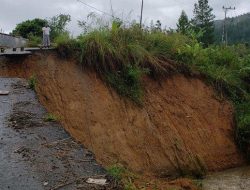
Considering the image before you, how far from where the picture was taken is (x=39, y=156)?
20.8 ft

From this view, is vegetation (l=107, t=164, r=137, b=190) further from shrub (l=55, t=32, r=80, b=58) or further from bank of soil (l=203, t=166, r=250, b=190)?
shrub (l=55, t=32, r=80, b=58)

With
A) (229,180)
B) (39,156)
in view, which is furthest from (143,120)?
(39,156)

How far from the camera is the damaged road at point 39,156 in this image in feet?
18.2

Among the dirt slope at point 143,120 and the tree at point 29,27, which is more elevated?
the tree at point 29,27

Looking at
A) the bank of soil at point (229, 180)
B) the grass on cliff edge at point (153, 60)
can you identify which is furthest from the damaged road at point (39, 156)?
the bank of soil at point (229, 180)

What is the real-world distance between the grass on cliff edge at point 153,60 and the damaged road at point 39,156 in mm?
3968

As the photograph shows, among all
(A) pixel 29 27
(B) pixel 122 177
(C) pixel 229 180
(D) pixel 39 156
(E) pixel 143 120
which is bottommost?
(C) pixel 229 180

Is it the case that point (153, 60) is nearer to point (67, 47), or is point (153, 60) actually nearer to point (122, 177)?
Answer: point (67, 47)

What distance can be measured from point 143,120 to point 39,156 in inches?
251

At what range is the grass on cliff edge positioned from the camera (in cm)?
1251

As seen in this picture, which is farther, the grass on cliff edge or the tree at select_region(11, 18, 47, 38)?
the tree at select_region(11, 18, 47, 38)

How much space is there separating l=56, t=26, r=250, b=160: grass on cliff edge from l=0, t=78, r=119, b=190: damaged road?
3.97 metres

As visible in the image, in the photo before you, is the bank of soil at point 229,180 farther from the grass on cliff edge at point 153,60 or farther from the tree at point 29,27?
the tree at point 29,27

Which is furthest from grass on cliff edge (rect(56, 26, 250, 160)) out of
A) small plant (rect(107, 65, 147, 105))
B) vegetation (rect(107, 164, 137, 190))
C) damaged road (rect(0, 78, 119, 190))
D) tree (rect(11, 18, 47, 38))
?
tree (rect(11, 18, 47, 38))
